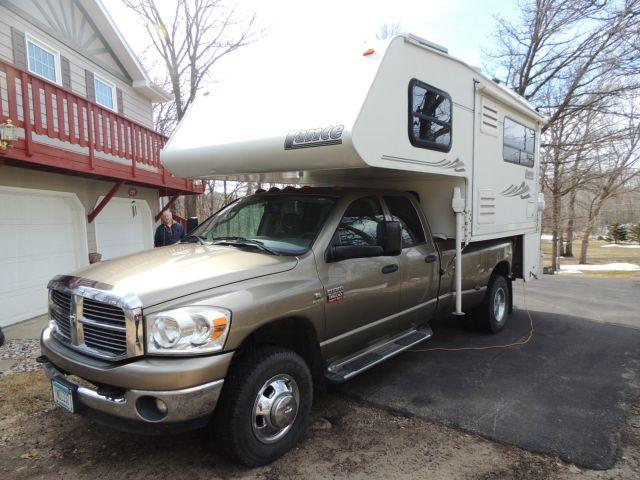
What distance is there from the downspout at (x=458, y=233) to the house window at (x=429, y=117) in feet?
1.95

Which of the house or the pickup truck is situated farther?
the house

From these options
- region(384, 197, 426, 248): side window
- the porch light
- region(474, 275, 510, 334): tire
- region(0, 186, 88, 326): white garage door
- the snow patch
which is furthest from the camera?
the snow patch

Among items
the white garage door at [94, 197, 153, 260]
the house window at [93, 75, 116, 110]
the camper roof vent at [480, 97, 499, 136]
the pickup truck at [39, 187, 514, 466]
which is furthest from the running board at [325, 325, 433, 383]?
the house window at [93, 75, 116, 110]

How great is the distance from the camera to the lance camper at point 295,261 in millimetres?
2521

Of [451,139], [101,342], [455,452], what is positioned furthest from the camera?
[451,139]

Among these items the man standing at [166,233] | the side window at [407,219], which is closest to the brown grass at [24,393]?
the man standing at [166,233]

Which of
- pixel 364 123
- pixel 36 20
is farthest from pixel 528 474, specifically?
pixel 36 20

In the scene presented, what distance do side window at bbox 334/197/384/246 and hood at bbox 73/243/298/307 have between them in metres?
0.66

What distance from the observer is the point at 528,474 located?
280 cm

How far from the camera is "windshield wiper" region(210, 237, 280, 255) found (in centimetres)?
334

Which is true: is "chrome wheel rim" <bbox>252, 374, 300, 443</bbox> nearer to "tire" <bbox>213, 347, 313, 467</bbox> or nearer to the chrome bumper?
"tire" <bbox>213, 347, 313, 467</bbox>

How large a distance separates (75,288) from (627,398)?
4.68 m

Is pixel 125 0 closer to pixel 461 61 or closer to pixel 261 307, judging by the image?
pixel 461 61

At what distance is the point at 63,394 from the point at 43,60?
8.79m
